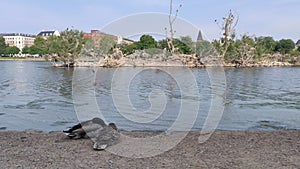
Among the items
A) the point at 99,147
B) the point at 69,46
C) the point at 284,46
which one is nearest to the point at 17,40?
the point at 284,46

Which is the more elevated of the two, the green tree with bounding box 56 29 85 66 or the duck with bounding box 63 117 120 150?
the green tree with bounding box 56 29 85 66

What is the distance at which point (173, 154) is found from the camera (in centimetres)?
613

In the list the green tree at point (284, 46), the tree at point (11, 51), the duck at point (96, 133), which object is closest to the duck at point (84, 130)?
the duck at point (96, 133)

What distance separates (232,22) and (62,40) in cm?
2758

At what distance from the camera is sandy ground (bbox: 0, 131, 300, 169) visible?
5.44 meters

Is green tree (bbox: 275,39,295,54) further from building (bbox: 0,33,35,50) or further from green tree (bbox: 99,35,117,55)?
building (bbox: 0,33,35,50)

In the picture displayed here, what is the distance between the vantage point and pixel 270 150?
6.51 meters

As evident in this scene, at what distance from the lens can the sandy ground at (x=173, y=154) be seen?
5441 millimetres

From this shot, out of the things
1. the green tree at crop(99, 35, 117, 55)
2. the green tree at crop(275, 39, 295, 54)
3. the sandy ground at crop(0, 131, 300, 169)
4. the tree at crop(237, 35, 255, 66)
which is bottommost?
the sandy ground at crop(0, 131, 300, 169)

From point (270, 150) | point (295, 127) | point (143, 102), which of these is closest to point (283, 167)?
point (270, 150)

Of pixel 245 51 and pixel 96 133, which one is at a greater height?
pixel 245 51

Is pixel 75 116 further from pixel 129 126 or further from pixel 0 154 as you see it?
pixel 0 154

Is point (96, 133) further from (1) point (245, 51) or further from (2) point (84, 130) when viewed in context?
(1) point (245, 51)

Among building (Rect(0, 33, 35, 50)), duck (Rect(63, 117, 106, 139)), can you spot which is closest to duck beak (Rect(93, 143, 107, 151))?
duck (Rect(63, 117, 106, 139))
